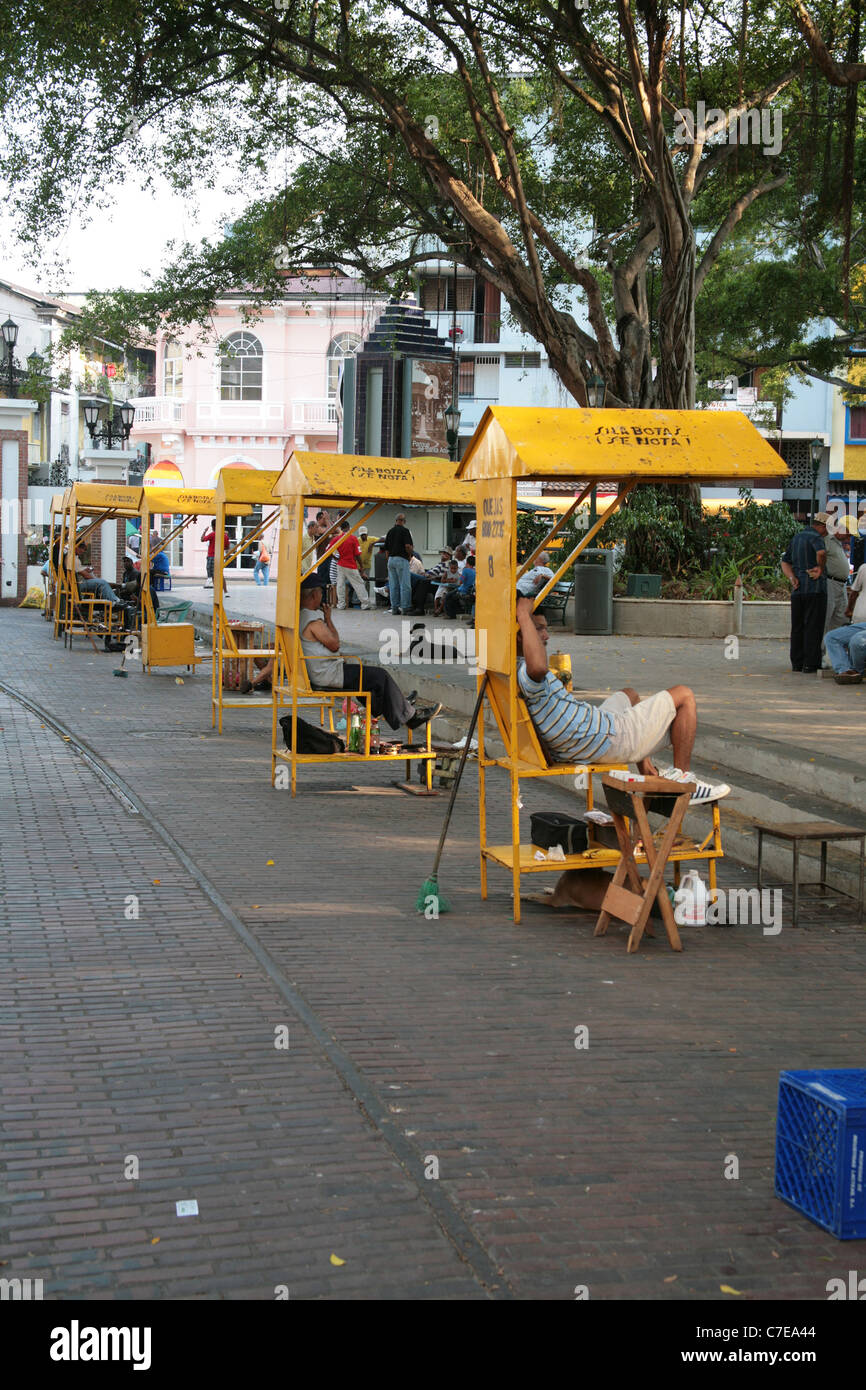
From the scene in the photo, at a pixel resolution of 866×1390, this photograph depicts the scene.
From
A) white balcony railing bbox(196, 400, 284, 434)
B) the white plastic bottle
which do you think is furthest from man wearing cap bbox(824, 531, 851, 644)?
white balcony railing bbox(196, 400, 284, 434)

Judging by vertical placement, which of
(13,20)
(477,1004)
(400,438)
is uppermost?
(13,20)

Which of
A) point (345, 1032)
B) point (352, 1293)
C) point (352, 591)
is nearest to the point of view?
point (352, 1293)

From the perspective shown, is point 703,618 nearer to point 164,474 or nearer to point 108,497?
point 108,497

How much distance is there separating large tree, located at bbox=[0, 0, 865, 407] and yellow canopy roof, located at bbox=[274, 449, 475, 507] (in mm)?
6941

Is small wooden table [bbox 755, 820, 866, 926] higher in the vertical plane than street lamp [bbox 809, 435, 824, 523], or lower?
lower

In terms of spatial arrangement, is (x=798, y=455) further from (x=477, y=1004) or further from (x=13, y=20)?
(x=477, y=1004)

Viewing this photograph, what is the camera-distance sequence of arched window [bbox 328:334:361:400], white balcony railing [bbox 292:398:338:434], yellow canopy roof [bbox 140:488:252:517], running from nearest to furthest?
1. yellow canopy roof [bbox 140:488:252:517]
2. white balcony railing [bbox 292:398:338:434]
3. arched window [bbox 328:334:361:400]

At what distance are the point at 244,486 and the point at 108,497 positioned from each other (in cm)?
901

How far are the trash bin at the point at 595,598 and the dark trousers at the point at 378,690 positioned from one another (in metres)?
9.97

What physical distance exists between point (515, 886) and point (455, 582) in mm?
20700

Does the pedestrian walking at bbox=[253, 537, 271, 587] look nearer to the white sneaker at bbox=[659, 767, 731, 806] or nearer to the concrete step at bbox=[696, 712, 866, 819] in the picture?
the concrete step at bbox=[696, 712, 866, 819]

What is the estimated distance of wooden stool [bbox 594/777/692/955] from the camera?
7.22 meters

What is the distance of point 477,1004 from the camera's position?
6223 millimetres

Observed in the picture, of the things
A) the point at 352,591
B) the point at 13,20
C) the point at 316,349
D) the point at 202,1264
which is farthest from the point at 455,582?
the point at 316,349
